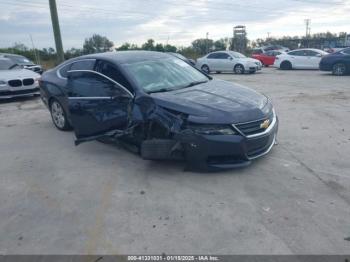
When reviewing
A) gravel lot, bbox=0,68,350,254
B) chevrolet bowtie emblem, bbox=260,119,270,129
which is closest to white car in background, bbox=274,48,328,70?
gravel lot, bbox=0,68,350,254

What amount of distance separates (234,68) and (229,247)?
1748 centimetres

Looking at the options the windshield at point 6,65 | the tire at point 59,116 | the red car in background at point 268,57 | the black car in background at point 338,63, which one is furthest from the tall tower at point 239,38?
the tire at point 59,116

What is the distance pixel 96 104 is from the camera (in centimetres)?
510

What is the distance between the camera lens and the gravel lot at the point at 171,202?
2.97m

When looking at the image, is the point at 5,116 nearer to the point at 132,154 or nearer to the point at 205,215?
the point at 132,154

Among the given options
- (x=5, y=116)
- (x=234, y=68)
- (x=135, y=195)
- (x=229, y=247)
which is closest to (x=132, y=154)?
(x=135, y=195)

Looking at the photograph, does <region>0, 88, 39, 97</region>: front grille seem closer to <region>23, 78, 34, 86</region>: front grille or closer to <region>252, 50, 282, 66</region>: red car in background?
<region>23, 78, 34, 86</region>: front grille

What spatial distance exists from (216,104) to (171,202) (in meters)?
1.45

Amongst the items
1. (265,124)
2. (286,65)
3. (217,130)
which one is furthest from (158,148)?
(286,65)

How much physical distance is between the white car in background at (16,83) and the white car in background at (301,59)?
15414 millimetres

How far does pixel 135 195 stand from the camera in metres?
3.90

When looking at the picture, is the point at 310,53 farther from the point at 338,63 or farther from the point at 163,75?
the point at 163,75

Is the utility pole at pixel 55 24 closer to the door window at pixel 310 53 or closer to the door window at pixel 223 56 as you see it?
the door window at pixel 223 56

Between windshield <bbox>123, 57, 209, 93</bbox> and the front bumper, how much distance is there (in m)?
1.18
